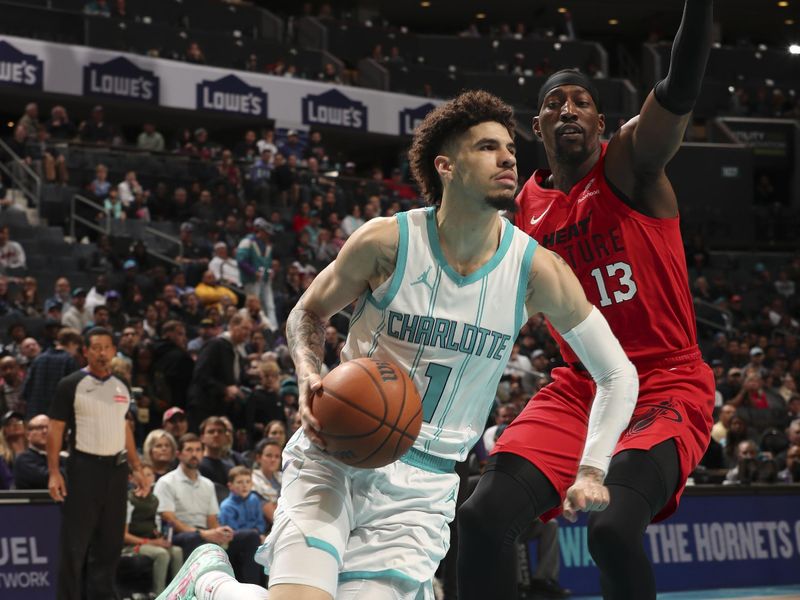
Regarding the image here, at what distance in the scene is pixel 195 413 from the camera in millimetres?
11539

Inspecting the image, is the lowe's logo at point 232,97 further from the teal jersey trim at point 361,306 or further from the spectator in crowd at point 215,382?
the teal jersey trim at point 361,306

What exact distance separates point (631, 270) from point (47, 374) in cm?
714

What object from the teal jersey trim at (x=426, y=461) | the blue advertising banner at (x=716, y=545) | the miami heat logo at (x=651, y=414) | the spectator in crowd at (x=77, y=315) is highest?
the spectator in crowd at (x=77, y=315)

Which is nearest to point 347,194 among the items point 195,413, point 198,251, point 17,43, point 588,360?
point 198,251

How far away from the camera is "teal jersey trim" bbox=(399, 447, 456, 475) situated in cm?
391

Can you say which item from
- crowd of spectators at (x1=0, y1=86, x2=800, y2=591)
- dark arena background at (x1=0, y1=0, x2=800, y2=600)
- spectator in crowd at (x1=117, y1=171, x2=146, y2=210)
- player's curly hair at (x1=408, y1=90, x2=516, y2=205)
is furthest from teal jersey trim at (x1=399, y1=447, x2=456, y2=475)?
spectator in crowd at (x1=117, y1=171, x2=146, y2=210)

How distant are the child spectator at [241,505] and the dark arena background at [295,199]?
0.71 meters

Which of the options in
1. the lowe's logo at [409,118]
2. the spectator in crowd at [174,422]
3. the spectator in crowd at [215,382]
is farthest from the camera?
the lowe's logo at [409,118]

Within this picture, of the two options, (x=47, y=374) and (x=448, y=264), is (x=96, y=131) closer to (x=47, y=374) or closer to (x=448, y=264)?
(x=47, y=374)

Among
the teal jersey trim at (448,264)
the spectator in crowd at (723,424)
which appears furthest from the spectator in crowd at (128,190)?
the teal jersey trim at (448,264)

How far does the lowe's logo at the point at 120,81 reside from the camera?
21.9m

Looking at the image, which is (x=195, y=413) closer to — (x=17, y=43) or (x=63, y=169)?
(x=63, y=169)

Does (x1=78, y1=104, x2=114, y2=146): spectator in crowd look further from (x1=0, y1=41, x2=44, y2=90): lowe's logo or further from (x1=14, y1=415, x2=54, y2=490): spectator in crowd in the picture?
(x1=14, y1=415, x2=54, y2=490): spectator in crowd

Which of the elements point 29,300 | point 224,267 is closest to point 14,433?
point 29,300
